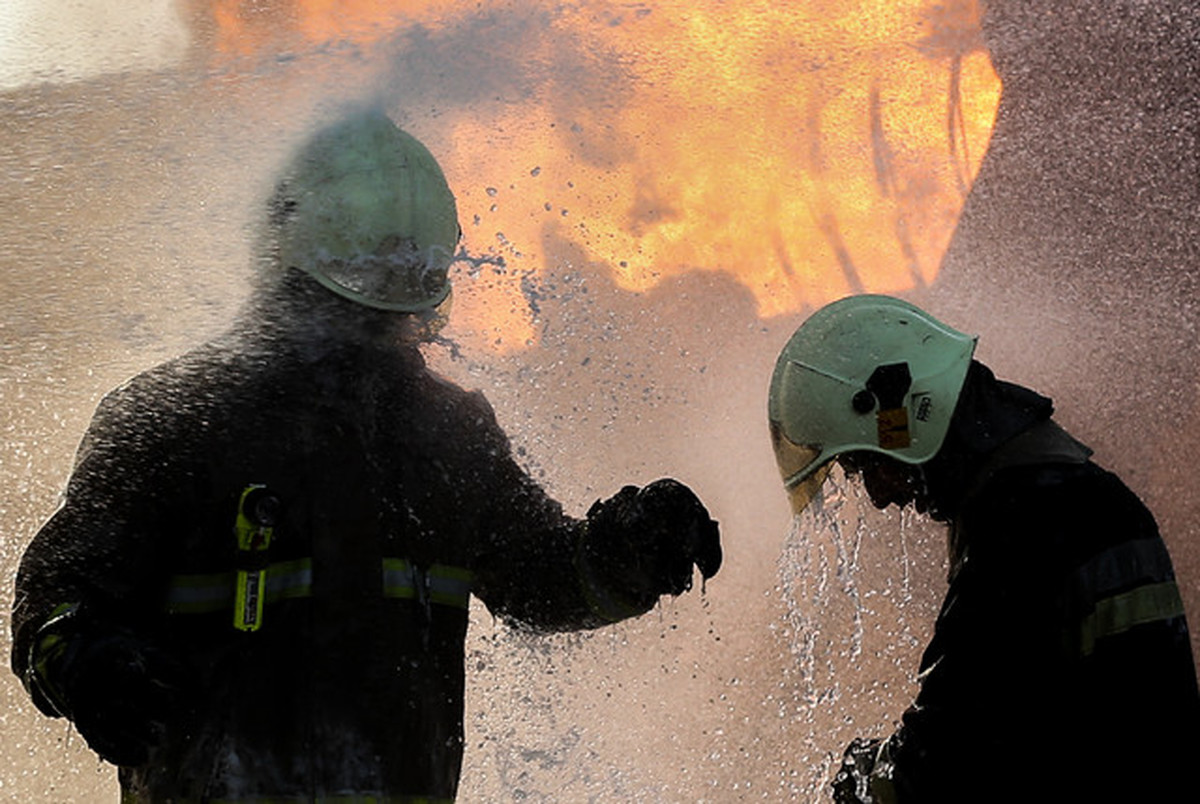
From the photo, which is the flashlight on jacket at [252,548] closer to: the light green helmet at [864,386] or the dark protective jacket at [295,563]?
the dark protective jacket at [295,563]

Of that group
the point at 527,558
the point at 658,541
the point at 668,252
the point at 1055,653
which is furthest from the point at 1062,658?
the point at 668,252

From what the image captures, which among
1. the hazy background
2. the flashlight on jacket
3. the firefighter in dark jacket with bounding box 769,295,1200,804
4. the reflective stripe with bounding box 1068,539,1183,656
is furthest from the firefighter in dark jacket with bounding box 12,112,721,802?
the hazy background

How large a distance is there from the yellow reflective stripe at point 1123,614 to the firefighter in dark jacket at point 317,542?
87 centimetres

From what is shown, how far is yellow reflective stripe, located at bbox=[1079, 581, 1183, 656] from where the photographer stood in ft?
8.33

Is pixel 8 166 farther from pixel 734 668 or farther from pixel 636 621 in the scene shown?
pixel 734 668

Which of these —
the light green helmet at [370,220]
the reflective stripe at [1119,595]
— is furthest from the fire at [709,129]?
the reflective stripe at [1119,595]

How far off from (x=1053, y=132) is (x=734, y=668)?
102 inches

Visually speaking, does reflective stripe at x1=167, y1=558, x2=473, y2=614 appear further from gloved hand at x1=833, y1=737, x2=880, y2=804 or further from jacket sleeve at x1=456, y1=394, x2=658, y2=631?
gloved hand at x1=833, y1=737, x2=880, y2=804

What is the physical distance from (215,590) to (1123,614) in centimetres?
187

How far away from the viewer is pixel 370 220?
3246 mm

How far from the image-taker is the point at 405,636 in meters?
3.04

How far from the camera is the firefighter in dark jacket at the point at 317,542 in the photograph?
2.85 m

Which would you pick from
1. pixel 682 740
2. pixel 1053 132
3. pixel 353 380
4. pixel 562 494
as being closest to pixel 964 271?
pixel 1053 132

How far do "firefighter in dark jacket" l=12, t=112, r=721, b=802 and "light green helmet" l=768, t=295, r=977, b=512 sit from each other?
30 centimetres
